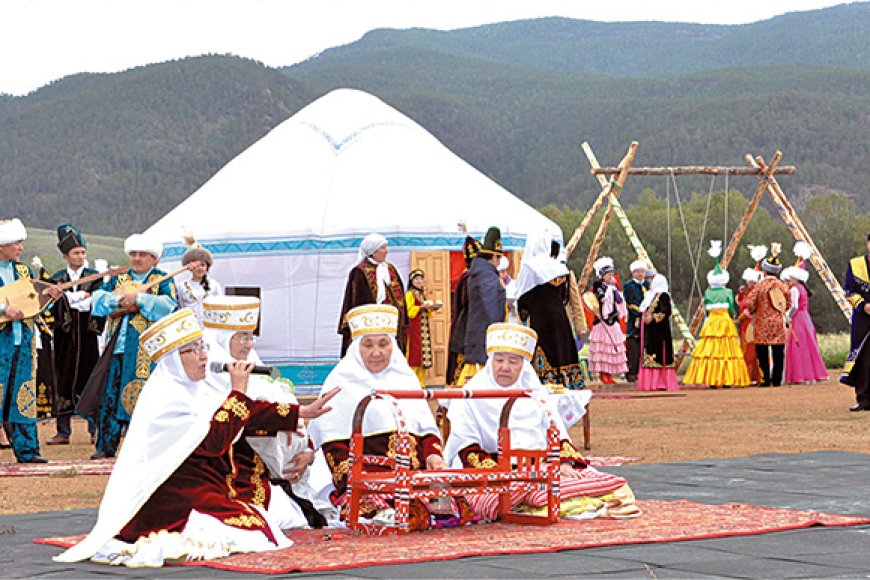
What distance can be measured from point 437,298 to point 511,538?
11395mm

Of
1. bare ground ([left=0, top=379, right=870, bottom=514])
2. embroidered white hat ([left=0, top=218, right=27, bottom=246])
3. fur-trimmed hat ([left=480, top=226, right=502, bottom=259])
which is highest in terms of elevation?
embroidered white hat ([left=0, top=218, right=27, bottom=246])

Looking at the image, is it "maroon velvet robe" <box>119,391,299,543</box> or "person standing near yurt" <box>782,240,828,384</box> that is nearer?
"maroon velvet robe" <box>119,391,299,543</box>

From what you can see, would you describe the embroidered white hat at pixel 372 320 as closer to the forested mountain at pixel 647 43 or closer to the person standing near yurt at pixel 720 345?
the person standing near yurt at pixel 720 345

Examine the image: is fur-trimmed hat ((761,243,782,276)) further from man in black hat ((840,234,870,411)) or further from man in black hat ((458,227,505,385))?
man in black hat ((458,227,505,385))

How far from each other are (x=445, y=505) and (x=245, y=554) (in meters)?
1.06

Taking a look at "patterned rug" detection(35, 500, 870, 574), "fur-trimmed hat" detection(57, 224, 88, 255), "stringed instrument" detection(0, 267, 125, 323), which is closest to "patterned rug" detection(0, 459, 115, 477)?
"stringed instrument" detection(0, 267, 125, 323)

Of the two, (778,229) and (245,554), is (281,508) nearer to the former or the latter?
(245,554)

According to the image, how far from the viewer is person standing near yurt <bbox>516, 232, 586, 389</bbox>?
9750mm

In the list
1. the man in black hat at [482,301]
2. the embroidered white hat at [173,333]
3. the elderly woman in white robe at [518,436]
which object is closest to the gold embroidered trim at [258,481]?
the embroidered white hat at [173,333]

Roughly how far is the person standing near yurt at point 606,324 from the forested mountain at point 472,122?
4900 centimetres

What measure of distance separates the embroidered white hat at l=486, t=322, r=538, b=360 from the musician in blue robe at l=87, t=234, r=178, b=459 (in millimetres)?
3479

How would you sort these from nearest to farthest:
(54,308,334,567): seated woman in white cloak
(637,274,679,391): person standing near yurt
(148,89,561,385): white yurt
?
(54,308,334,567): seated woman in white cloak
(637,274,679,391): person standing near yurt
(148,89,561,385): white yurt

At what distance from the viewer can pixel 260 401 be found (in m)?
5.50

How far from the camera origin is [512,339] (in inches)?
253
